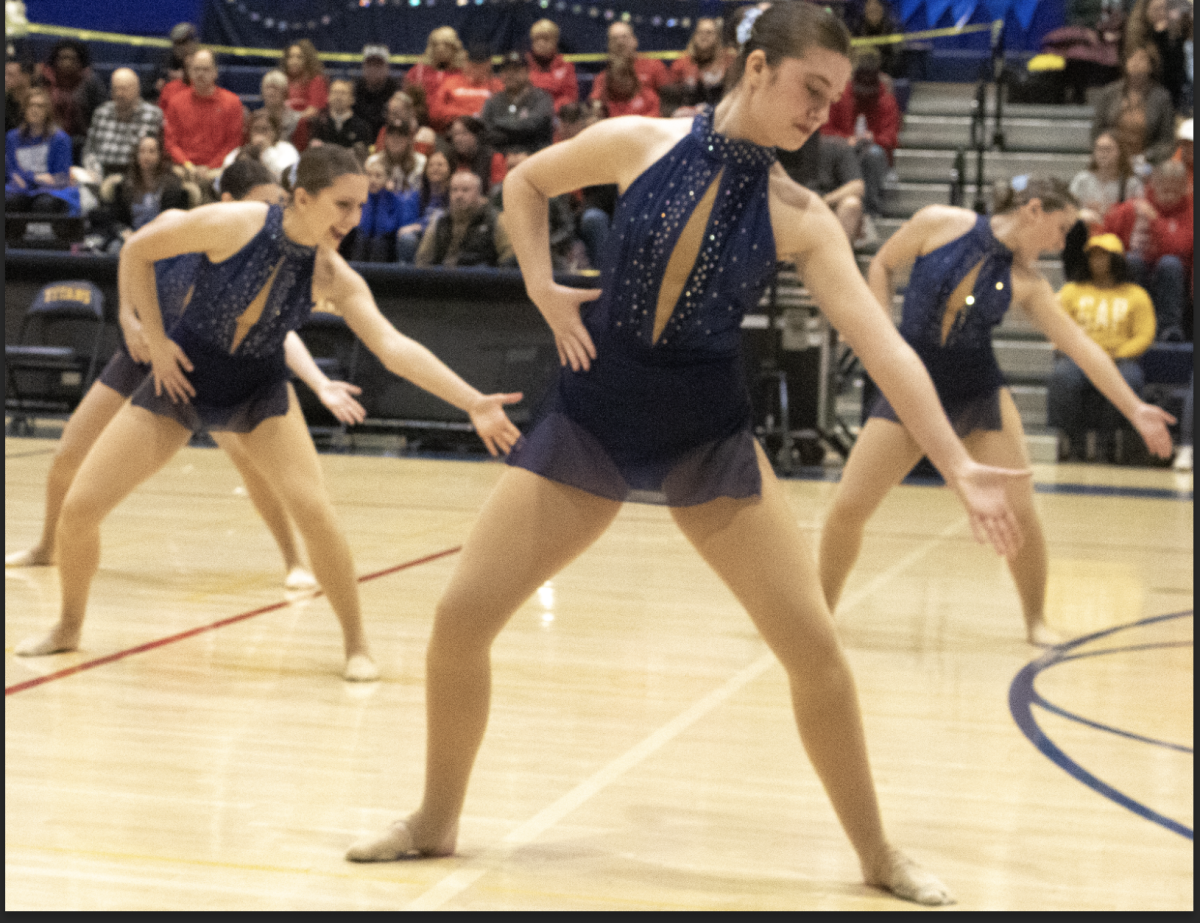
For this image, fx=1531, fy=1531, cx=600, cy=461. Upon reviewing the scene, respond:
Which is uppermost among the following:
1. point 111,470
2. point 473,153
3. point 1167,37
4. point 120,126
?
point 1167,37

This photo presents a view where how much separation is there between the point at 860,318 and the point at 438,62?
11679 mm

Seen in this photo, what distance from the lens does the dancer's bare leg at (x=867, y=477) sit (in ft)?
17.1

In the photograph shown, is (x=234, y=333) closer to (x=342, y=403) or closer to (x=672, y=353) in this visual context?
(x=342, y=403)

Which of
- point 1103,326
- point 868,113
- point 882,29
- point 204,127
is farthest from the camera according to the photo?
point 882,29

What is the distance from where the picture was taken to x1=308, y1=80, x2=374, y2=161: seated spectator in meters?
12.8

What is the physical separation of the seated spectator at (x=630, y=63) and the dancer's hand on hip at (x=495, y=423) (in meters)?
10.1

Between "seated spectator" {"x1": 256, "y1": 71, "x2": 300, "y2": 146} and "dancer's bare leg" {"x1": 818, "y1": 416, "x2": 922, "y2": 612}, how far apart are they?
29.7 feet

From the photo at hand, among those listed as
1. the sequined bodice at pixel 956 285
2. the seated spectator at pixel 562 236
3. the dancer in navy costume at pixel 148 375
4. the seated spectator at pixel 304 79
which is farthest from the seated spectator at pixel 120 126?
the sequined bodice at pixel 956 285

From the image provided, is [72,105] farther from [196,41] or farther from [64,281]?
[64,281]

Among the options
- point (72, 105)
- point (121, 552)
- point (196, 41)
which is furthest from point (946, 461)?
point (196, 41)

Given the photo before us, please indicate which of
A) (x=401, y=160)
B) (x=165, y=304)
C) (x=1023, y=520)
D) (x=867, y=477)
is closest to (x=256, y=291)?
(x=165, y=304)

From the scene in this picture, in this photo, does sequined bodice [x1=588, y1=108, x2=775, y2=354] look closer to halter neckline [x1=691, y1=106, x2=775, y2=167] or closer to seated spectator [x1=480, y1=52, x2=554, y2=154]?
halter neckline [x1=691, y1=106, x2=775, y2=167]

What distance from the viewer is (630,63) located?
1289 cm

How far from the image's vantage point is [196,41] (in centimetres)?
1541
